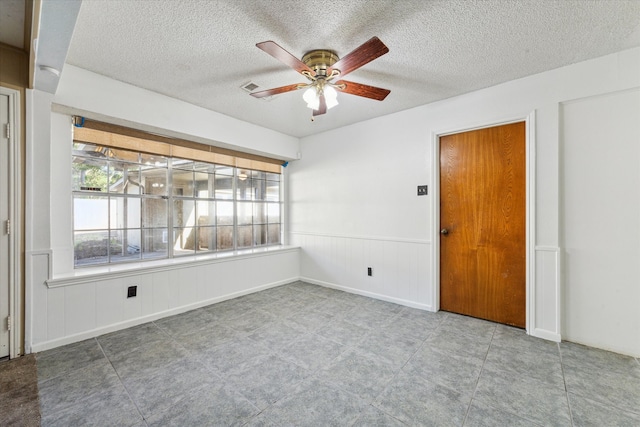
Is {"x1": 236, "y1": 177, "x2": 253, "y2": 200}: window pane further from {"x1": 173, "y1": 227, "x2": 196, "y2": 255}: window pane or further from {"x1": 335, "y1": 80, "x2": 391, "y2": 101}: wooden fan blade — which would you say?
{"x1": 335, "y1": 80, "x2": 391, "y2": 101}: wooden fan blade

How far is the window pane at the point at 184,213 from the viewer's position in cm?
354

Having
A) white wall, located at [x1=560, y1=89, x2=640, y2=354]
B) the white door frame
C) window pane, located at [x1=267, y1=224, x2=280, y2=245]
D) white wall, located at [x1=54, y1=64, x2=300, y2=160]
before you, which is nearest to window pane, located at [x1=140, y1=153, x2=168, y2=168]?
white wall, located at [x1=54, y1=64, x2=300, y2=160]

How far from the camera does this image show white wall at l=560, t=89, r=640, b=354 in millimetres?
2250

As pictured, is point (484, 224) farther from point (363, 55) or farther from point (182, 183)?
point (182, 183)

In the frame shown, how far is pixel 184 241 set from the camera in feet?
11.9

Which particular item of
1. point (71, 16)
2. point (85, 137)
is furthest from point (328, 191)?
point (71, 16)

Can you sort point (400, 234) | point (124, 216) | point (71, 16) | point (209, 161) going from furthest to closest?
point (209, 161) < point (400, 234) < point (124, 216) < point (71, 16)

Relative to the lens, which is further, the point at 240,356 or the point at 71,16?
the point at 240,356

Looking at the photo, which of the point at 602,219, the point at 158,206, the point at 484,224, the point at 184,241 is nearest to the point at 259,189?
the point at 184,241

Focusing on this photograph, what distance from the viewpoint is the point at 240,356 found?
2256 mm

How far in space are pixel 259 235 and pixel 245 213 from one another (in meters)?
0.47

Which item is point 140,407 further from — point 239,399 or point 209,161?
point 209,161

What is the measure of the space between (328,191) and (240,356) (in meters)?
2.68

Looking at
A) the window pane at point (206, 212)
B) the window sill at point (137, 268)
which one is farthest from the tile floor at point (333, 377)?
the window pane at point (206, 212)
